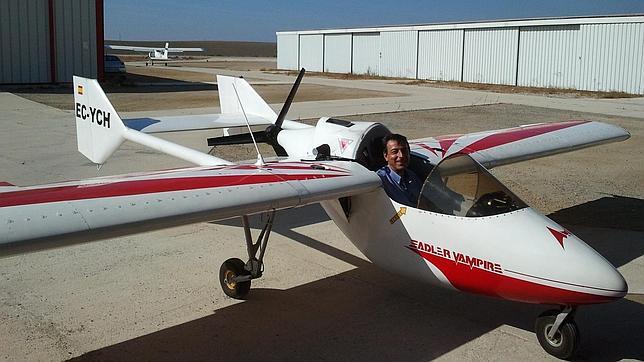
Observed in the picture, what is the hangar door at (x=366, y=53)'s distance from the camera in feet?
177

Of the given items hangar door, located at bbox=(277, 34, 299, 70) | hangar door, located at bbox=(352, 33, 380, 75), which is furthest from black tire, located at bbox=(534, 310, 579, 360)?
hangar door, located at bbox=(277, 34, 299, 70)

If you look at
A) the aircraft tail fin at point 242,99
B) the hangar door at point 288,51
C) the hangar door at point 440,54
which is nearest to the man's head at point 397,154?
the aircraft tail fin at point 242,99

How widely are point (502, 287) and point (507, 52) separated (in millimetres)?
40336

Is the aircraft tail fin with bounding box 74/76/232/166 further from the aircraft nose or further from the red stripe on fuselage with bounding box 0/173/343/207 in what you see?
the aircraft nose

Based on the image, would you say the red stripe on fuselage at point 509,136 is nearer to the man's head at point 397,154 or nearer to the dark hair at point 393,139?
the dark hair at point 393,139

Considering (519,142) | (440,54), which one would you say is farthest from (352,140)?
(440,54)

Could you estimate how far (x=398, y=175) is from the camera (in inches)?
255

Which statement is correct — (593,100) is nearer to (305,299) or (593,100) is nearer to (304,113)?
(304,113)

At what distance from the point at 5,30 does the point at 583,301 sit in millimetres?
34239

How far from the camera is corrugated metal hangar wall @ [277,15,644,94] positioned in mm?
37031

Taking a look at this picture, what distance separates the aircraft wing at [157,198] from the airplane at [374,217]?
1cm

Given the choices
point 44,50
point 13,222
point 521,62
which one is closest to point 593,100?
point 521,62

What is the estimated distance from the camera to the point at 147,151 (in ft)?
51.4

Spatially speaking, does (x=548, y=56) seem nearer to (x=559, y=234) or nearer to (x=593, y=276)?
(x=559, y=234)
